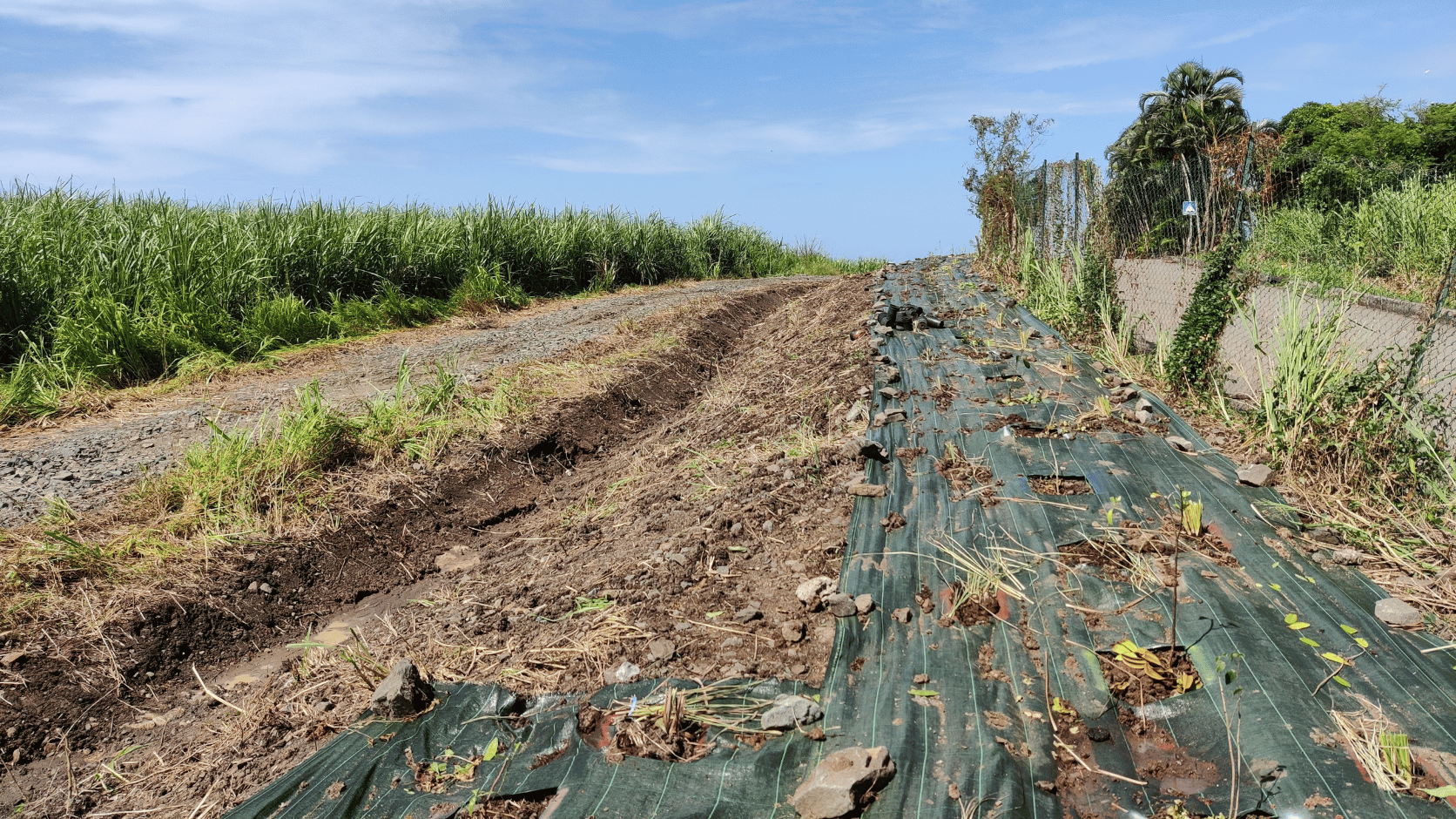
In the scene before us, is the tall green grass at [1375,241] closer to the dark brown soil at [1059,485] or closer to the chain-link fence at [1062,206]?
the chain-link fence at [1062,206]

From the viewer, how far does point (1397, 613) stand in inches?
85.0

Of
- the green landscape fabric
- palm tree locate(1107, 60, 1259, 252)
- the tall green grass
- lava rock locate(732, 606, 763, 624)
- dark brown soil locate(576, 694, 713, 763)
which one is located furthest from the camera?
palm tree locate(1107, 60, 1259, 252)

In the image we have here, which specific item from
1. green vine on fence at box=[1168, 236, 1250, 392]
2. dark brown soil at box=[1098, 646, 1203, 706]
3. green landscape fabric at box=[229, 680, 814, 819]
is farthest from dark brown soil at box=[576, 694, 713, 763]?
green vine on fence at box=[1168, 236, 1250, 392]

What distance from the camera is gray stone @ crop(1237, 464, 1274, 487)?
302 cm

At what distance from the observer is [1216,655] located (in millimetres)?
1992

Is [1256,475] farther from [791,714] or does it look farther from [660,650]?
[660,650]

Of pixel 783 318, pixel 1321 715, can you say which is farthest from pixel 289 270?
pixel 1321 715

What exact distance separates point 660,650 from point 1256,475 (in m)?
2.40

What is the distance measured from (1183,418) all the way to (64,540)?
5084 mm

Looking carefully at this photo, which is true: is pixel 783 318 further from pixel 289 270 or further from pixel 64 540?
pixel 64 540

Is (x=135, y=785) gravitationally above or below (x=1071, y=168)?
below

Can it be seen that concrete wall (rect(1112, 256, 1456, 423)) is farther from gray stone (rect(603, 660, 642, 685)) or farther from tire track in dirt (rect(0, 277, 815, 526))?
tire track in dirt (rect(0, 277, 815, 526))

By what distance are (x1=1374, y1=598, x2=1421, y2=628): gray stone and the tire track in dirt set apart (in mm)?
4663

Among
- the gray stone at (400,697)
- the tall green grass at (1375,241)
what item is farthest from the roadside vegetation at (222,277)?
the tall green grass at (1375,241)
